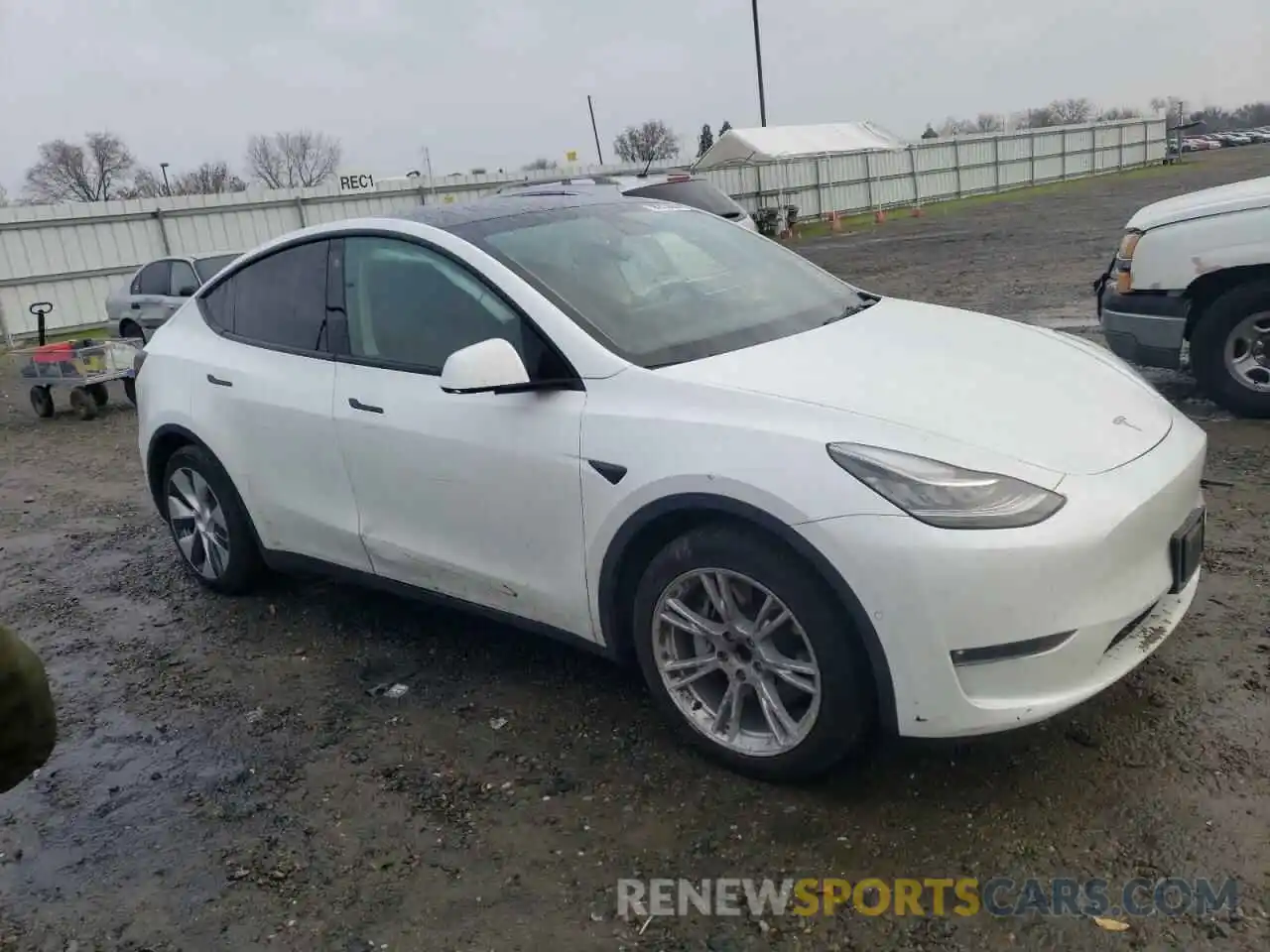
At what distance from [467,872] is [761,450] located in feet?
4.53

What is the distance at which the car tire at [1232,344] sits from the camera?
5.98 metres

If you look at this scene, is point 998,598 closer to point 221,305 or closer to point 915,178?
point 221,305

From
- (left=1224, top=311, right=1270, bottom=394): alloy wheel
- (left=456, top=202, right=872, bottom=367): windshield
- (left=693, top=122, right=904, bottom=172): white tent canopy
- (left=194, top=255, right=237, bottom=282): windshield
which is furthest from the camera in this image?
(left=693, top=122, right=904, bottom=172): white tent canopy

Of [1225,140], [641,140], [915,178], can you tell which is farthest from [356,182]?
[1225,140]

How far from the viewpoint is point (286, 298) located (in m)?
4.40

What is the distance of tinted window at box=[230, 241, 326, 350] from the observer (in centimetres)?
423

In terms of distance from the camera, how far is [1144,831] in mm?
2717

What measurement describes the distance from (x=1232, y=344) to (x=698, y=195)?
674 centimetres

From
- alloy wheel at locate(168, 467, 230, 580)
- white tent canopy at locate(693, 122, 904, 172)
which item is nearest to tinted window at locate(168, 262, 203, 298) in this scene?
alloy wheel at locate(168, 467, 230, 580)

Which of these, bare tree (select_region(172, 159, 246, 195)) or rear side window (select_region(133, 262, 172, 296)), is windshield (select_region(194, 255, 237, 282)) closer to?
rear side window (select_region(133, 262, 172, 296))

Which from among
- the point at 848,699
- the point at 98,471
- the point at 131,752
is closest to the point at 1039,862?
the point at 848,699

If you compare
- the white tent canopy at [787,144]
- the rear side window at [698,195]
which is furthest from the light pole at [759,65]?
the rear side window at [698,195]

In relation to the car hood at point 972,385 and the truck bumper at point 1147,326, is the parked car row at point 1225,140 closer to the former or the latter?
the truck bumper at point 1147,326

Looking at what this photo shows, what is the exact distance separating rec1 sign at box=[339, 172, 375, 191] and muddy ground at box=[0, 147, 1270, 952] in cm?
2092
